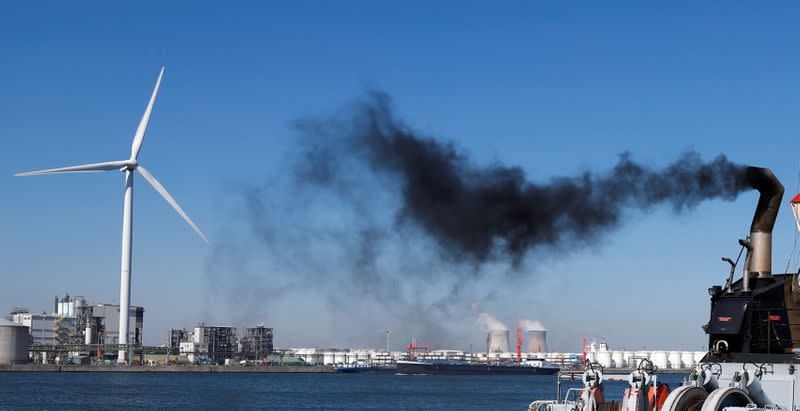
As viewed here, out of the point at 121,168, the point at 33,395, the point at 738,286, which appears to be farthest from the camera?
the point at 121,168

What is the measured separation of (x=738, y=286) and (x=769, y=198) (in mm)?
2401

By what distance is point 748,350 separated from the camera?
25391mm

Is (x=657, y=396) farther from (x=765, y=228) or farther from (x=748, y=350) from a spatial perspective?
(x=765, y=228)

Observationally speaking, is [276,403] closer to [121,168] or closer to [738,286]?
[121,168]

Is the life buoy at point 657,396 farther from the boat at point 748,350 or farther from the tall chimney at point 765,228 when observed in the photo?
the tall chimney at point 765,228

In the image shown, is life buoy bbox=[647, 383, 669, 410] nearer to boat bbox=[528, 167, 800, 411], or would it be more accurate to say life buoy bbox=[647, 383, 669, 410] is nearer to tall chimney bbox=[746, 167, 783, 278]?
boat bbox=[528, 167, 800, 411]

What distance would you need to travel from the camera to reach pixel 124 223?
155625 mm

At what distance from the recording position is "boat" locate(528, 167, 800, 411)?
24141 millimetres

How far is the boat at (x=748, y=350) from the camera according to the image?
2414cm

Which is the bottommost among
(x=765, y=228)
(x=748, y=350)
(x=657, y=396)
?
(x=657, y=396)

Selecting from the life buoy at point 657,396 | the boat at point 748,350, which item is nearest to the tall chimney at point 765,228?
the boat at point 748,350

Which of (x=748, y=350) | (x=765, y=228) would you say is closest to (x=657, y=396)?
(x=748, y=350)

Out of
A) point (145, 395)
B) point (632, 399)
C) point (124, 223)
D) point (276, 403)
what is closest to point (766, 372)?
point (632, 399)

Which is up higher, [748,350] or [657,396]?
[748,350]
